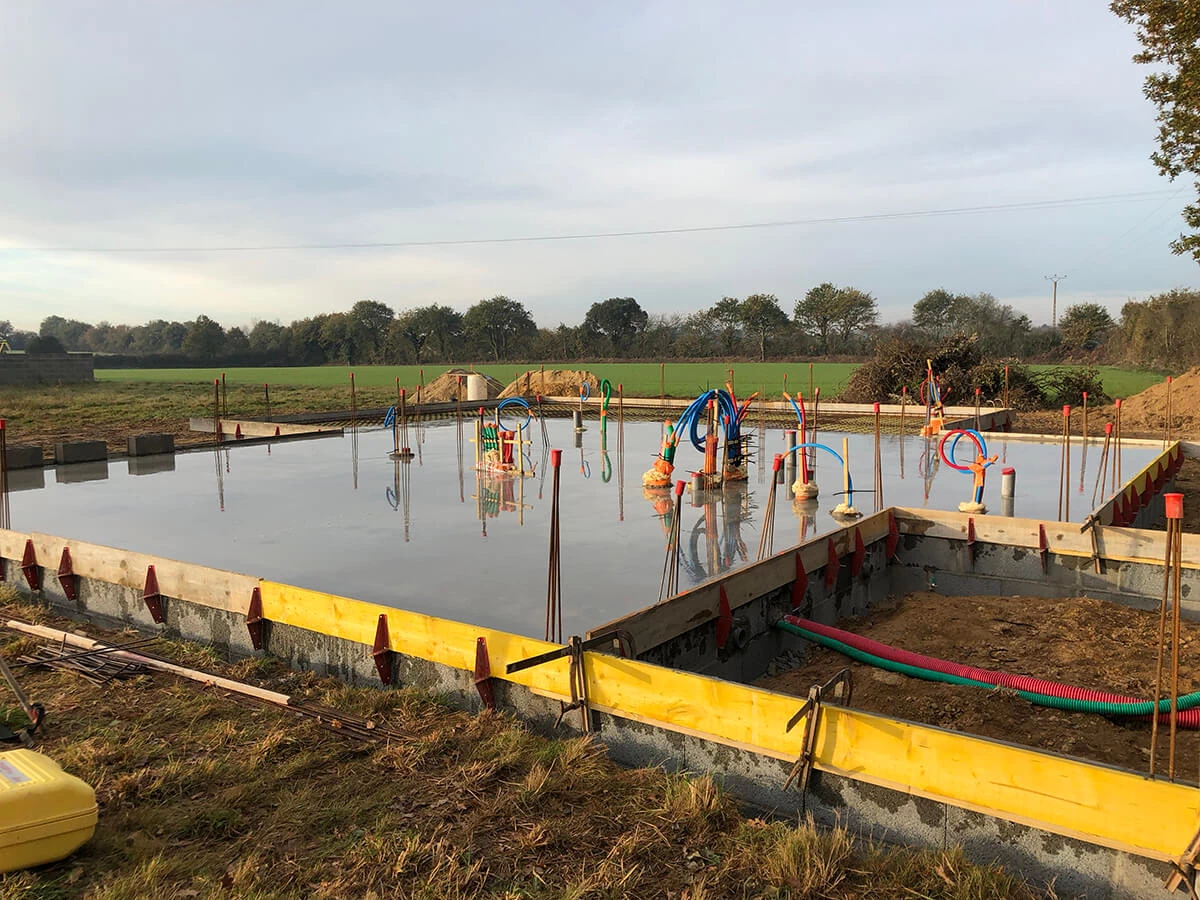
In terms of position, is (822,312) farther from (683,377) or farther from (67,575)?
(67,575)

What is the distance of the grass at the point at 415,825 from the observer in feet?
9.47

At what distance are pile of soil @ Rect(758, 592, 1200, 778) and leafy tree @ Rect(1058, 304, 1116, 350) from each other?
43.9 meters

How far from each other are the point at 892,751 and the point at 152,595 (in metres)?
4.82

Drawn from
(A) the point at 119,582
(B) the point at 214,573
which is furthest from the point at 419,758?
(A) the point at 119,582

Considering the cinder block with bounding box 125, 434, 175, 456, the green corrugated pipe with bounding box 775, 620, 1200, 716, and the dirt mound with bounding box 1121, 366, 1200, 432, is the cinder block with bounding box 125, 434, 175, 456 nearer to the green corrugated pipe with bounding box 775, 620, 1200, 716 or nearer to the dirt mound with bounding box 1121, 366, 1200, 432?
the green corrugated pipe with bounding box 775, 620, 1200, 716

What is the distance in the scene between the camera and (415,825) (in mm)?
3258

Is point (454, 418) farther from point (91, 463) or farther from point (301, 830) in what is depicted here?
point (301, 830)

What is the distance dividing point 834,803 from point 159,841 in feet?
8.45

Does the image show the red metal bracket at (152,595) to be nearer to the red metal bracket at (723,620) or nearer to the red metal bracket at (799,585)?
the red metal bracket at (723,620)

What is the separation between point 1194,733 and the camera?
4.14 metres

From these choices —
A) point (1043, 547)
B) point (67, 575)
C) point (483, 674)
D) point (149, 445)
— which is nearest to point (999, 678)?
point (1043, 547)

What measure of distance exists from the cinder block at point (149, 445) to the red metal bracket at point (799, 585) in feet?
34.5

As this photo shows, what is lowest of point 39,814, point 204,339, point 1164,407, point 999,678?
point 999,678

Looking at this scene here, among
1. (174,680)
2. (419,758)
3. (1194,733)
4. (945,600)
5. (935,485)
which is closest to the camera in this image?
(419,758)
